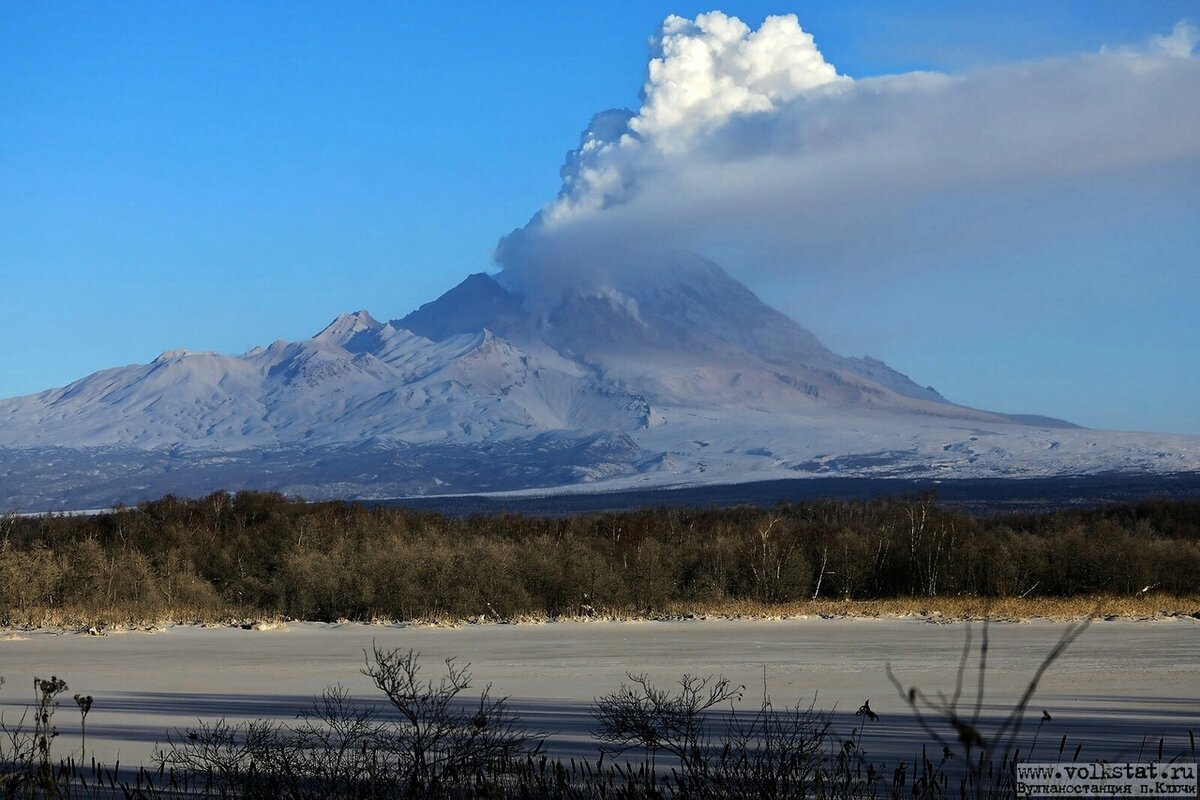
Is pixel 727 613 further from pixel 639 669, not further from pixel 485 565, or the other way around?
pixel 639 669

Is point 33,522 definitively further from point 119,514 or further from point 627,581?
point 627,581

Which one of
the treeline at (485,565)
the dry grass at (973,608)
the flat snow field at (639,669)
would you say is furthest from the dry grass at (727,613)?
the flat snow field at (639,669)

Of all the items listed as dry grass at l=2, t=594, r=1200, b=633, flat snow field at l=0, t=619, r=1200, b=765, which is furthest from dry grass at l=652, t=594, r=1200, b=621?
flat snow field at l=0, t=619, r=1200, b=765

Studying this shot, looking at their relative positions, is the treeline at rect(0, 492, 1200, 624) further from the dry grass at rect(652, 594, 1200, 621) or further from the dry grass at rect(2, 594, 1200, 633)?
the dry grass at rect(652, 594, 1200, 621)

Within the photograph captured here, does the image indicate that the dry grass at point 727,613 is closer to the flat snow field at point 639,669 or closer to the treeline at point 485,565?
the treeline at point 485,565

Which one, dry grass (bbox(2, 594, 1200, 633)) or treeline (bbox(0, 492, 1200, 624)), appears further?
treeline (bbox(0, 492, 1200, 624))
